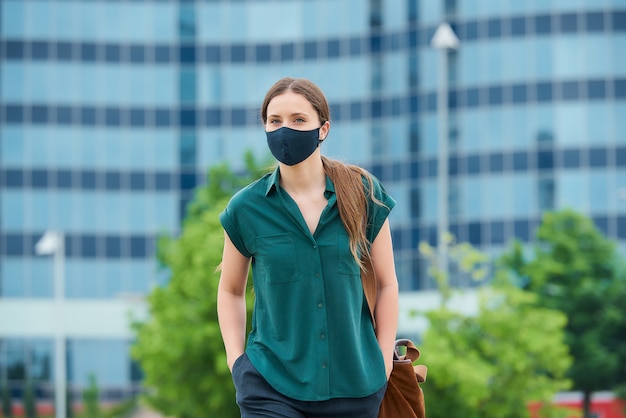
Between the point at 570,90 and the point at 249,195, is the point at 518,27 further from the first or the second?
the point at 249,195

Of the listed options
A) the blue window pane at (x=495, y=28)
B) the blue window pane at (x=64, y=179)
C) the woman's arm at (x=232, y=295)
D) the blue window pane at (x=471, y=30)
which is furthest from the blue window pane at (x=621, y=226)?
the woman's arm at (x=232, y=295)

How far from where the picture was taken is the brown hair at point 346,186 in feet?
16.6

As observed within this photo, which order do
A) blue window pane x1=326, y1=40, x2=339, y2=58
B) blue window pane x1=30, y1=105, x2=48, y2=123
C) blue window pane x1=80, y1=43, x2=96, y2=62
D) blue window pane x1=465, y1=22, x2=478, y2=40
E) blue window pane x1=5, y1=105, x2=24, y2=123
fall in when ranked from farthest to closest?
blue window pane x1=80, y1=43, x2=96, y2=62 < blue window pane x1=30, y1=105, x2=48, y2=123 < blue window pane x1=5, y1=105, x2=24, y2=123 < blue window pane x1=326, y1=40, x2=339, y2=58 < blue window pane x1=465, y1=22, x2=478, y2=40

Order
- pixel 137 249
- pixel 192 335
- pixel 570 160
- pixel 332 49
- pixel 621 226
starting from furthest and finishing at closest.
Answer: pixel 137 249 < pixel 332 49 < pixel 570 160 < pixel 621 226 < pixel 192 335

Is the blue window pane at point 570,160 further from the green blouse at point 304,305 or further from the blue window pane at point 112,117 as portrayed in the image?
the green blouse at point 304,305

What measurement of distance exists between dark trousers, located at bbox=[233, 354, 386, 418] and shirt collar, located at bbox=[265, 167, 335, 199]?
0.59 metres

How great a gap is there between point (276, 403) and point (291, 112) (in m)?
1.01

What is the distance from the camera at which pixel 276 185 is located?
201 inches

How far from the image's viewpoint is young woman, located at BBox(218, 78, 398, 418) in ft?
16.3

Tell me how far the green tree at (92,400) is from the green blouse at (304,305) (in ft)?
186

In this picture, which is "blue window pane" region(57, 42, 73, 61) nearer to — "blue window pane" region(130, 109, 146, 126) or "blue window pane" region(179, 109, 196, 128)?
"blue window pane" region(130, 109, 146, 126)

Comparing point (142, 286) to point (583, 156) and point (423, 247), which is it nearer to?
point (583, 156)

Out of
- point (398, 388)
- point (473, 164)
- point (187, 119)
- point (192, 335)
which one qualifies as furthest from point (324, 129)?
point (187, 119)

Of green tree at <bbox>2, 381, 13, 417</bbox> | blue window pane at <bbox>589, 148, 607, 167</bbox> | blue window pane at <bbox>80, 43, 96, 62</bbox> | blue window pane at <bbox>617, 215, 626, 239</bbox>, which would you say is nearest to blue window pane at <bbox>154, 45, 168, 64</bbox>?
blue window pane at <bbox>80, 43, 96, 62</bbox>
